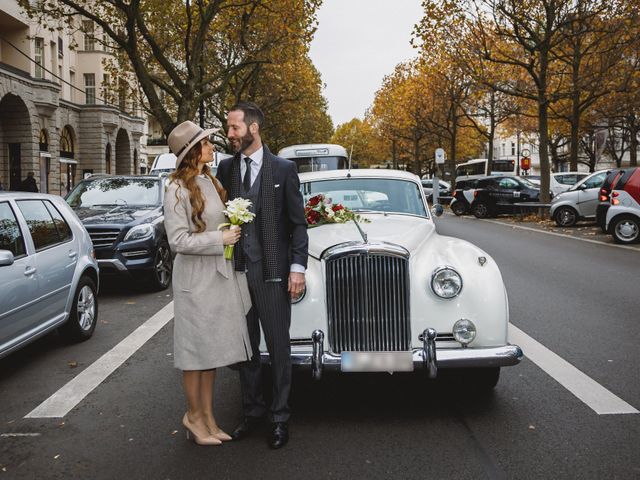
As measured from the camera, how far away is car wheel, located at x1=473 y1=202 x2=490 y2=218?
28.7 metres

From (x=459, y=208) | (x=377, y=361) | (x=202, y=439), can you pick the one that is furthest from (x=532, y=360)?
(x=459, y=208)

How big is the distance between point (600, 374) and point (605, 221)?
12662mm

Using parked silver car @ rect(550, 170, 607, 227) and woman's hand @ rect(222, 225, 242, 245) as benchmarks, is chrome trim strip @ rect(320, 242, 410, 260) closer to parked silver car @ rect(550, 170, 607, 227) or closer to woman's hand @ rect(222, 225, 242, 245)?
woman's hand @ rect(222, 225, 242, 245)

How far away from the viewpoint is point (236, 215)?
3885 mm

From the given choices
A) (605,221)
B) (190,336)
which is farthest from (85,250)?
(605,221)

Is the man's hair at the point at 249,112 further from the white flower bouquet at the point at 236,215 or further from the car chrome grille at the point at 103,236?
the car chrome grille at the point at 103,236

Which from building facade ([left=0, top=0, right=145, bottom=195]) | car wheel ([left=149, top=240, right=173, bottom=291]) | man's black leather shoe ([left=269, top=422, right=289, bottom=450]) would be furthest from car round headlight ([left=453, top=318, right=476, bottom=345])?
building facade ([left=0, top=0, right=145, bottom=195])

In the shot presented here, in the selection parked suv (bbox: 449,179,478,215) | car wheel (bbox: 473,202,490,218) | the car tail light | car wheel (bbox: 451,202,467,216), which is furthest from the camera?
car wheel (bbox: 451,202,467,216)

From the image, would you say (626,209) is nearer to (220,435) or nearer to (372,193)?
(372,193)

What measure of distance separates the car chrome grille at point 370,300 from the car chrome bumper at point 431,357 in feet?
0.42

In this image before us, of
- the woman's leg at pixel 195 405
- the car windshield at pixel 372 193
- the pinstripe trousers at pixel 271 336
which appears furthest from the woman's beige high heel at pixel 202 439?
the car windshield at pixel 372 193

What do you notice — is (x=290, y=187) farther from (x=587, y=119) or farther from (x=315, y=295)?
(x=587, y=119)

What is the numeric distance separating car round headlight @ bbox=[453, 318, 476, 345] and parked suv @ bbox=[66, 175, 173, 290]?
637 centimetres

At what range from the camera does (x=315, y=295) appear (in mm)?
4660
